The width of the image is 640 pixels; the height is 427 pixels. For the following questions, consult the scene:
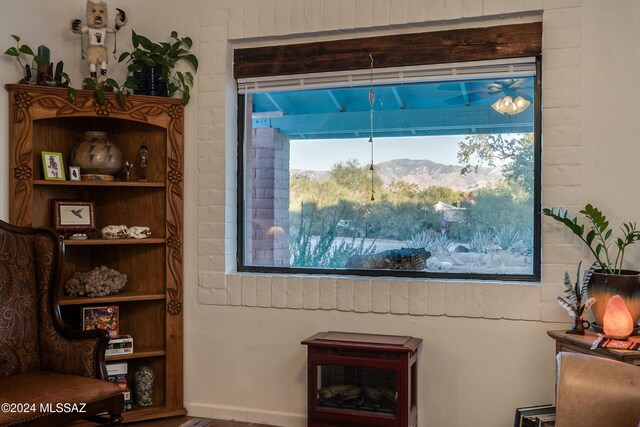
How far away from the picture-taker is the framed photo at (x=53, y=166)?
3.38m

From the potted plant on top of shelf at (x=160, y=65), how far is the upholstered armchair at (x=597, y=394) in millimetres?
2648

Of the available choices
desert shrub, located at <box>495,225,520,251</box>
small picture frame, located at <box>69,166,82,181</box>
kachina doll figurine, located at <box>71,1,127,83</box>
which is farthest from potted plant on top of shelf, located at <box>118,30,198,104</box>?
desert shrub, located at <box>495,225,520,251</box>

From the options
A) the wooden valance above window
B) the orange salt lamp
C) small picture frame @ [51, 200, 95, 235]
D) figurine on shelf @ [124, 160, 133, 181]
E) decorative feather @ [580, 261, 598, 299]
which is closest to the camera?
the orange salt lamp

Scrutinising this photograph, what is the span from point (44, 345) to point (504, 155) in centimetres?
250

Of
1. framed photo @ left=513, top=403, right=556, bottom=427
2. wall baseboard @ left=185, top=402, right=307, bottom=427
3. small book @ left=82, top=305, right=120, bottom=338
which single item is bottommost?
wall baseboard @ left=185, top=402, right=307, bottom=427

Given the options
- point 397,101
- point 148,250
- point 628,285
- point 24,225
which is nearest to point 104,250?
point 148,250

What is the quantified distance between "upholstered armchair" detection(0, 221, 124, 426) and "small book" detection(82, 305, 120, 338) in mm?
499

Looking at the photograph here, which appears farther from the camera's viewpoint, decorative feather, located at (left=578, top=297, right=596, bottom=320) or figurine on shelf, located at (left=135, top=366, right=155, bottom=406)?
figurine on shelf, located at (left=135, top=366, right=155, bottom=406)

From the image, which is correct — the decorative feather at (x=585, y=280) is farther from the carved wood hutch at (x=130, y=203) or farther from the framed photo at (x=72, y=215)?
the framed photo at (x=72, y=215)

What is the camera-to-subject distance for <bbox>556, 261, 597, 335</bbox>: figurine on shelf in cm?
269

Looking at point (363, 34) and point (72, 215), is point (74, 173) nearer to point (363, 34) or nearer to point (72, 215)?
point (72, 215)

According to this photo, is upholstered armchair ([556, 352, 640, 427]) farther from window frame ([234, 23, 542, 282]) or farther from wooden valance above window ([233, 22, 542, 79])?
wooden valance above window ([233, 22, 542, 79])

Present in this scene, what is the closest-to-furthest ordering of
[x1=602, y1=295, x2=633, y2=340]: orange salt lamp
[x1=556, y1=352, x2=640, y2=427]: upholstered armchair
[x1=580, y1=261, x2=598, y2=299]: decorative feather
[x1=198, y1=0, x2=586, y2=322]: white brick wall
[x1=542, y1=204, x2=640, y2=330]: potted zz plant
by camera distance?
[x1=556, y1=352, x2=640, y2=427]: upholstered armchair
[x1=602, y1=295, x2=633, y2=340]: orange salt lamp
[x1=542, y1=204, x2=640, y2=330]: potted zz plant
[x1=580, y1=261, x2=598, y2=299]: decorative feather
[x1=198, y1=0, x2=586, y2=322]: white brick wall

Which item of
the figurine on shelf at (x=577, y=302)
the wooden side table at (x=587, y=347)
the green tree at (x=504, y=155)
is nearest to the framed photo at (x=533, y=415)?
the wooden side table at (x=587, y=347)
